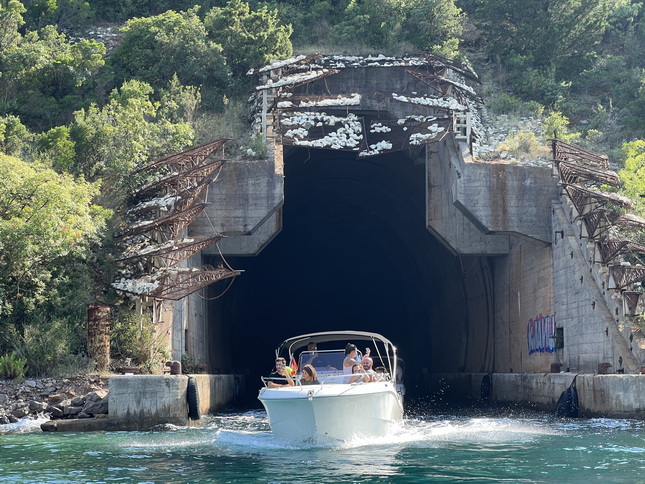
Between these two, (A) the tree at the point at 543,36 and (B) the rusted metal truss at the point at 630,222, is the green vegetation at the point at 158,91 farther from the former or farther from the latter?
(B) the rusted metal truss at the point at 630,222

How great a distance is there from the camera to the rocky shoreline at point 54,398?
2606cm

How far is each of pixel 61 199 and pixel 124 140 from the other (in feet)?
25.2

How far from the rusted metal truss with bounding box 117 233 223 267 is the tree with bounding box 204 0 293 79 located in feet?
52.0

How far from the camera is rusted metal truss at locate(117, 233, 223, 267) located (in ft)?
102

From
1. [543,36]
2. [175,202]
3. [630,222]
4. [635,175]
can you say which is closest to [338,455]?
[175,202]

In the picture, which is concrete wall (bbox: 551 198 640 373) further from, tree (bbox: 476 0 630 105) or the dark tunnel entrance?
tree (bbox: 476 0 630 105)

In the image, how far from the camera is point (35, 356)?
2855 cm

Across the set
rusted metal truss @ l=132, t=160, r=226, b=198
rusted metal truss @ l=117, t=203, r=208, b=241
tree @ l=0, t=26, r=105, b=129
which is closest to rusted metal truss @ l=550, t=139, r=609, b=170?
rusted metal truss @ l=132, t=160, r=226, b=198

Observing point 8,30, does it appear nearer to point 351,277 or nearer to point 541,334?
point 351,277

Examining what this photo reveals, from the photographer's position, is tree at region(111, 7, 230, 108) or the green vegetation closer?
the green vegetation

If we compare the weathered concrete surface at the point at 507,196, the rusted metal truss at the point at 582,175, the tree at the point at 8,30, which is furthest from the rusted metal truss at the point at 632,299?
the tree at the point at 8,30

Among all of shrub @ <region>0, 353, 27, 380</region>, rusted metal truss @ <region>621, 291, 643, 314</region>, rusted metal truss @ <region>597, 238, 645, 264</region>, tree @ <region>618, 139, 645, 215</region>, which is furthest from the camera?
tree @ <region>618, 139, 645, 215</region>

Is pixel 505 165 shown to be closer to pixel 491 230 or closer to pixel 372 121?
pixel 491 230

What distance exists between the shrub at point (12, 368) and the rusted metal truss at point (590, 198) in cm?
2052
